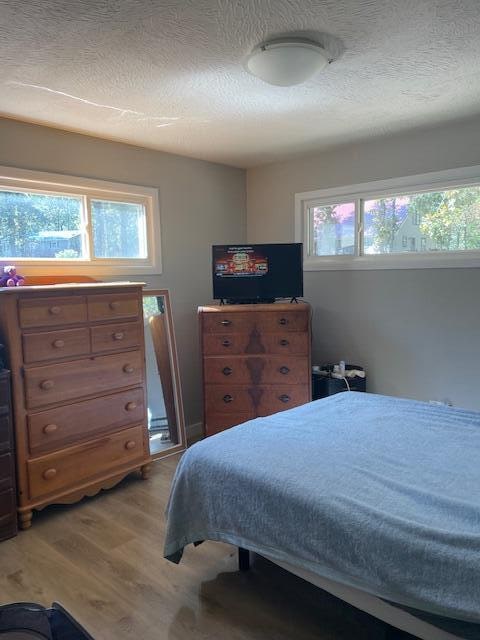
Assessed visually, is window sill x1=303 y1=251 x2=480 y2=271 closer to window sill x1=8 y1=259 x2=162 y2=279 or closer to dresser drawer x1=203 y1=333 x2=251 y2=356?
dresser drawer x1=203 y1=333 x2=251 y2=356

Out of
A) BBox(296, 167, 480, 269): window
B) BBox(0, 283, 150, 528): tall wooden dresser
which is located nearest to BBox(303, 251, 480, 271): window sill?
BBox(296, 167, 480, 269): window

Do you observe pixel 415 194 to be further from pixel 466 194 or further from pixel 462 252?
pixel 462 252

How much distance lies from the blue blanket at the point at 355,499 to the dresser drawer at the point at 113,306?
4.04 feet

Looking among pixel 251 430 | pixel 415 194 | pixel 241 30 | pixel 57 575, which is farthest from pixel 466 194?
pixel 57 575

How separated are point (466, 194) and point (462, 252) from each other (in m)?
0.41

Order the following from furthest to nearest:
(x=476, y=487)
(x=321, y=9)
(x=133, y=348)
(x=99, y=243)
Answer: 1. (x=99, y=243)
2. (x=133, y=348)
3. (x=321, y=9)
4. (x=476, y=487)

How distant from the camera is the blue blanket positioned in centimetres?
131

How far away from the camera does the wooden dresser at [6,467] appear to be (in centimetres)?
242

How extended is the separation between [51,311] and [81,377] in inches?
17.4

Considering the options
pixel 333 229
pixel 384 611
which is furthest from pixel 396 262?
pixel 384 611

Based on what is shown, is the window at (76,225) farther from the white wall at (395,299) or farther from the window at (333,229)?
the window at (333,229)

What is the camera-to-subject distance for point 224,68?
2.17 metres

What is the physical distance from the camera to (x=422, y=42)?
195 centimetres

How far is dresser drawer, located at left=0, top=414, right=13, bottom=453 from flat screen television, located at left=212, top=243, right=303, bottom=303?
6.04ft
